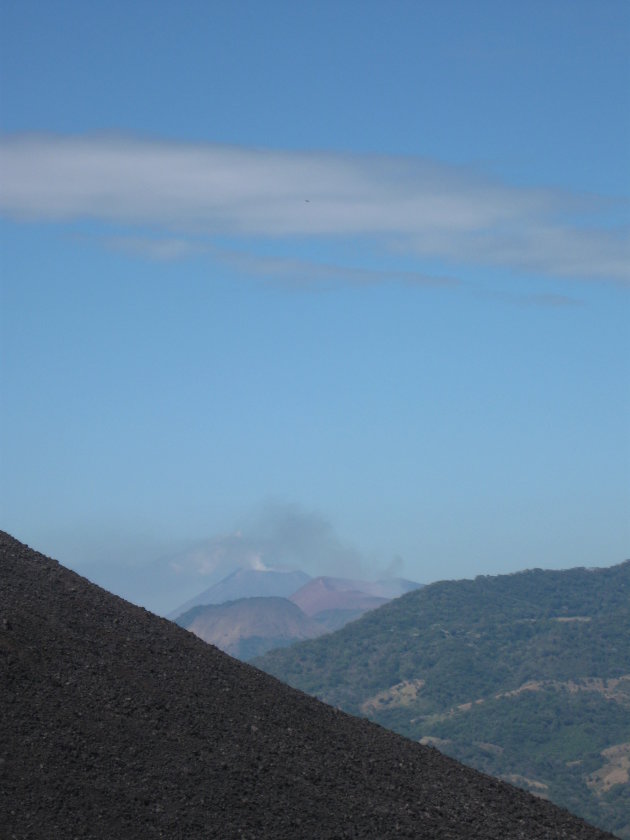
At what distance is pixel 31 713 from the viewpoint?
20.4m

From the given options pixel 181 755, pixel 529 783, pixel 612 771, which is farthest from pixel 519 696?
pixel 181 755

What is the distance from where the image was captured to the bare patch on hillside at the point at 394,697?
547 feet

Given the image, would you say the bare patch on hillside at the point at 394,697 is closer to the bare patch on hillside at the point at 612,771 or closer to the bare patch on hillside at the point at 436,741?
the bare patch on hillside at the point at 436,741

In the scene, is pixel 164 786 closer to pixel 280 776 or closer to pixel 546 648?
pixel 280 776

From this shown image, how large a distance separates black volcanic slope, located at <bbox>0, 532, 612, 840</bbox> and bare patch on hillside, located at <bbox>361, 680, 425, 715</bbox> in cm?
14228

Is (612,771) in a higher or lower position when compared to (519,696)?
lower

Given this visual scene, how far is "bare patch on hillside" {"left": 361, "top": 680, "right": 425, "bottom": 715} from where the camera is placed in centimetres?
16662

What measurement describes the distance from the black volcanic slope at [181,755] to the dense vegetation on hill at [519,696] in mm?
89766

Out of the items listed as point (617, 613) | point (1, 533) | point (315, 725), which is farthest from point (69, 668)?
point (617, 613)

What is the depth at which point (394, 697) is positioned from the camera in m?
171

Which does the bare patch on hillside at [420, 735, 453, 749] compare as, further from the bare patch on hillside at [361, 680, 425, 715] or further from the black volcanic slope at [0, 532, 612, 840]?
the black volcanic slope at [0, 532, 612, 840]

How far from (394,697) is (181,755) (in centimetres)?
15589

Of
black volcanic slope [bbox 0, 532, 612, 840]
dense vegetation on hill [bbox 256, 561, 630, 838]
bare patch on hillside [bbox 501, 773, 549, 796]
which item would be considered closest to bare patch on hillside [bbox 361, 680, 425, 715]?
dense vegetation on hill [bbox 256, 561, 630, 838]

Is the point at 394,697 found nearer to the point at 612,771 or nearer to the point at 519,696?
the point at 519,696
